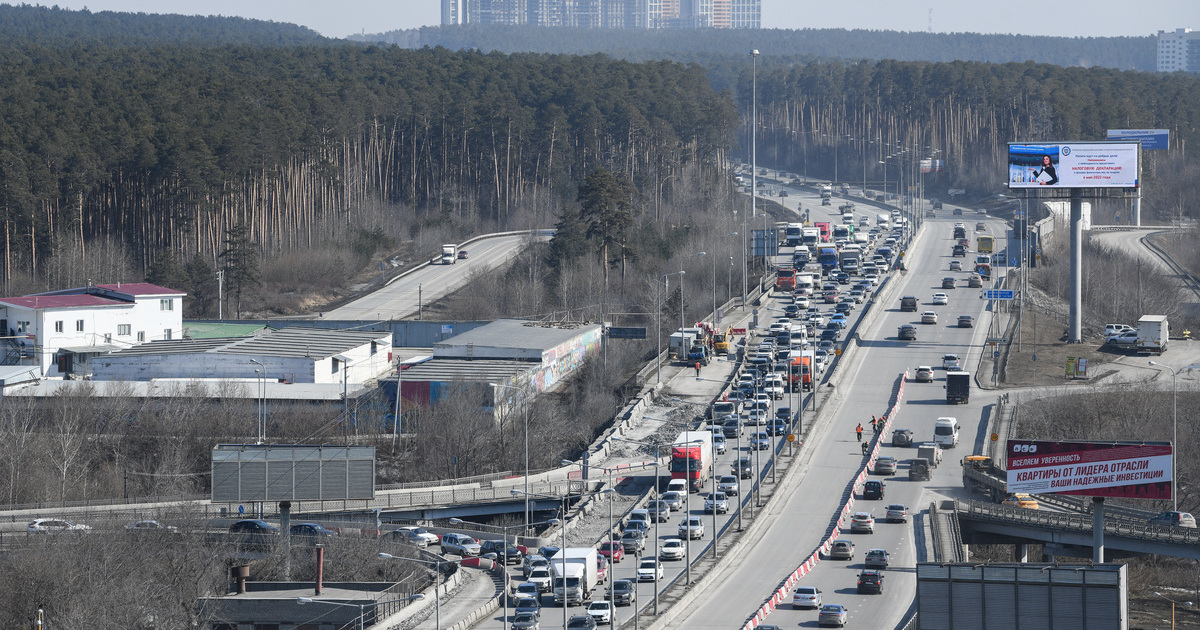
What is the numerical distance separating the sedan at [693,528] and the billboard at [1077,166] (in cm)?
3604

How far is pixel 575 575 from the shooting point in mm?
40344

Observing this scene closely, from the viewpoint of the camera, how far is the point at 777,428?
6122 cm

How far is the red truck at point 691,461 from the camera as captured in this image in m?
53.0

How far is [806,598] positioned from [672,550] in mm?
6446

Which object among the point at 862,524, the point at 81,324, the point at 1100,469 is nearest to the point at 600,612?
the point at 1100,469

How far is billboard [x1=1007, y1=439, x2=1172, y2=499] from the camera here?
35.5m

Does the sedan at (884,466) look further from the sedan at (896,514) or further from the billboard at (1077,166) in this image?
the billboard at (1077,166)

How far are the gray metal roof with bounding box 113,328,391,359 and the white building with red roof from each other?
7.44 feet

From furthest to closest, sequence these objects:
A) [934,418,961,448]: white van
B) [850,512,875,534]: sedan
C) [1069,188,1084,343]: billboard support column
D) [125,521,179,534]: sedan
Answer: [1069,188,1084,343]: billboard support column
[934,418,961,448]: white van
[850,512,875,534]: sedan
[125,521,179,534]: sedan

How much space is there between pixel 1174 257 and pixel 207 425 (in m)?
69.5

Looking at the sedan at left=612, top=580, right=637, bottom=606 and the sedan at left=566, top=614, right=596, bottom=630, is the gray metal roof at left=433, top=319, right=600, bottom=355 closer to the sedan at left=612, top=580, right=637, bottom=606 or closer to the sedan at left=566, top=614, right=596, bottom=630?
the sedan at left=612, top=580, right=637, bottom=606

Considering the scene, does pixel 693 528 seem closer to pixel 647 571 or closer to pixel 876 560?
pixel 647 571

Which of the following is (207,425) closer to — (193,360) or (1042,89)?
(193,360)

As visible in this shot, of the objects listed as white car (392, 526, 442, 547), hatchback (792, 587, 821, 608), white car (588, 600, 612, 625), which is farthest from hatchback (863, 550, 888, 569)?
white car (392, 526, 442, 547)
